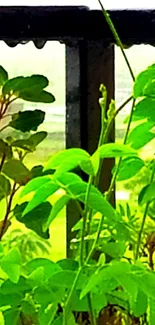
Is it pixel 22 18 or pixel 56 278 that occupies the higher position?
pixel 22 18

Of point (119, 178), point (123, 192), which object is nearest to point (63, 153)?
point (119, 178)

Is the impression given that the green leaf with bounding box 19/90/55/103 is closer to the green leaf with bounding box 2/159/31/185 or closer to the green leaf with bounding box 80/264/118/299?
the green leaf with bounding box 2/159/31/185

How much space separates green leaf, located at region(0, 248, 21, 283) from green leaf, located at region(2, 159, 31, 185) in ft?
0.65

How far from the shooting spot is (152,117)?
55 centimetres

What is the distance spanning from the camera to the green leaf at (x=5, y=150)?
74 cm

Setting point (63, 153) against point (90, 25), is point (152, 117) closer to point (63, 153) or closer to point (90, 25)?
point (63, 153)

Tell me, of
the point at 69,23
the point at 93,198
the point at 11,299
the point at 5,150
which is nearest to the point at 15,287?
the point at 11,299

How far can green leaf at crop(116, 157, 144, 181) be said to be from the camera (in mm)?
556

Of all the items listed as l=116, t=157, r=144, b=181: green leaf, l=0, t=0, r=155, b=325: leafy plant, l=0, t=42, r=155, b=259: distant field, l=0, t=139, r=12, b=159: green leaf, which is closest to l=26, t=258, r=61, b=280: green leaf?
l=0, t=0, r=155, b=325: leafy plant

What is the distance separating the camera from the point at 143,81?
1.70ft

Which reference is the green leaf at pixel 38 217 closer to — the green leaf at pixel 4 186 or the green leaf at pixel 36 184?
the green leaf at pixel 4 186

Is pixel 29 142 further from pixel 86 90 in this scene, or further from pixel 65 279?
pixel 65 279

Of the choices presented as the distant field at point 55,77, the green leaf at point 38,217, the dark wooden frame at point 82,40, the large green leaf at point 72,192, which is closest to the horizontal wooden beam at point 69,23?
the dark wooden frame at point 82,40

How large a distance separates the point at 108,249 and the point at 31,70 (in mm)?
410
